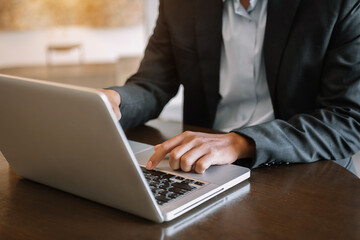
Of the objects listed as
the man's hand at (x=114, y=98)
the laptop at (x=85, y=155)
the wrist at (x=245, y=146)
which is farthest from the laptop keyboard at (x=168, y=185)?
the man's hand at (x=114, y=98)

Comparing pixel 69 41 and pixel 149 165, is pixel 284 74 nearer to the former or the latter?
pixel 149 165

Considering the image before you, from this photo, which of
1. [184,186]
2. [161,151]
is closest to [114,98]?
[161,151]

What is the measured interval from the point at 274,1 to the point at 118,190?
29.1 inches

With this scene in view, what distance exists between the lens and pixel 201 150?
0.81 meters

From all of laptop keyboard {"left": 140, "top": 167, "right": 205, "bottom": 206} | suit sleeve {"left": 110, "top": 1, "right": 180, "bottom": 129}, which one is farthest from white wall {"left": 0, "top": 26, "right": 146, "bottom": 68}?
laptop keyboard {"left": 140, "top": 167, "right": 205, "bottom": 206}

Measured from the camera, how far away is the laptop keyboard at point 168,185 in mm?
678

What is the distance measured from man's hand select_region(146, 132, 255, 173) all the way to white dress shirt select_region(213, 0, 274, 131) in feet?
1.48

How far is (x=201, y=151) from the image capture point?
807mm

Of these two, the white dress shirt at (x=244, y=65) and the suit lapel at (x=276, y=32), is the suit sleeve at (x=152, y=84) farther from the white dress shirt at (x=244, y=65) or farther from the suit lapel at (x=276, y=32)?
the suit lapel at (x=276, y=32)

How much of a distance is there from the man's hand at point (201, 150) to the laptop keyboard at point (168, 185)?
28mm

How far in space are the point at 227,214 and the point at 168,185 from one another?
11cm

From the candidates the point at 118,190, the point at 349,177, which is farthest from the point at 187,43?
the point at 118,190

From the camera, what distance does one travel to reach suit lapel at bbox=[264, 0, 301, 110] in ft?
3.76

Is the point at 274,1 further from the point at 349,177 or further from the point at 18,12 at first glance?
the point at 18,12
